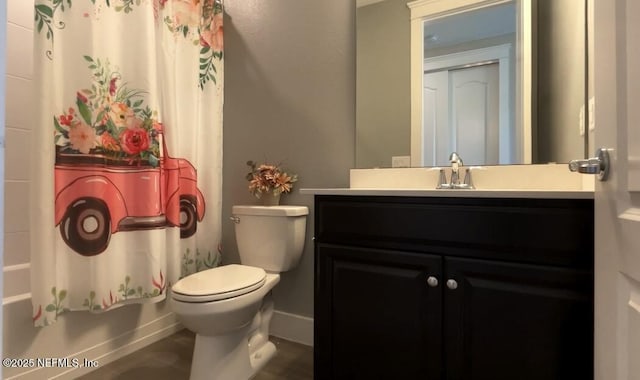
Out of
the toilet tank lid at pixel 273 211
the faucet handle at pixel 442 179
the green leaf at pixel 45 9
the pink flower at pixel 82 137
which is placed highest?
the green leaf at pixel 45 9

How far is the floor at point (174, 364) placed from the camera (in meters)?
1.57

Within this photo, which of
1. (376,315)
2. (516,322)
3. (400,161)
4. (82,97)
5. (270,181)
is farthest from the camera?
(270,181)

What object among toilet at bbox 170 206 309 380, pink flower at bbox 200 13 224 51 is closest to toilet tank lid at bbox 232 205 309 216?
toilet at bbox 170 206 309 380

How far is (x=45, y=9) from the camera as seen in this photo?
51.2 inches

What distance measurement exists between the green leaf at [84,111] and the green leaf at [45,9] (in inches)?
12.7

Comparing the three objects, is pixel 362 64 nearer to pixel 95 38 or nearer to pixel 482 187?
pixel 482 187

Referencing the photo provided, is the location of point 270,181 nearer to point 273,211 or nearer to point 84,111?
point 273,211

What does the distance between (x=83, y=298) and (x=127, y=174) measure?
55 centimetres

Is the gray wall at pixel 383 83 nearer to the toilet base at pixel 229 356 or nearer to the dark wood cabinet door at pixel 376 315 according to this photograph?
the dark wood cabinet door at pixel 376 315

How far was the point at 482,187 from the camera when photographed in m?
1.46

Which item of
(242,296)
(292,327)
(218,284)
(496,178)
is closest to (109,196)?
(218,284)

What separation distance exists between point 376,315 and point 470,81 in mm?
1078

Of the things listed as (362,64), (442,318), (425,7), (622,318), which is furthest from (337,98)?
(622,318)

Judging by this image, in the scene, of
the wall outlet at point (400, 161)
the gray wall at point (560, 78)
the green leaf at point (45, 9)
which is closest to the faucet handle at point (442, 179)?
the wall outlet at point (400, 161)
